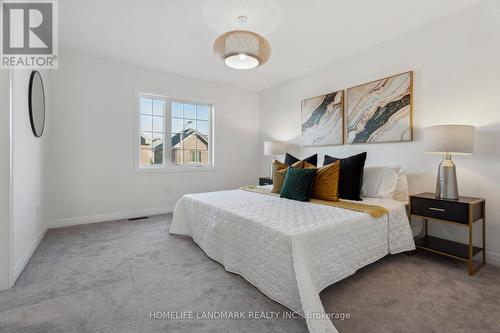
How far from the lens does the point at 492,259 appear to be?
2199 mm

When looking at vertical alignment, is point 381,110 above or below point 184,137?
above

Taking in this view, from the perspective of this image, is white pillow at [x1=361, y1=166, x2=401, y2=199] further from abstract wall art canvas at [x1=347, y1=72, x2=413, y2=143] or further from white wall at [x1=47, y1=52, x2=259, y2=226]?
white wall at [x1=47, y1=52, x2=259, y2=226]

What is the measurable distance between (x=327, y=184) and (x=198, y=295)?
63.0 inches

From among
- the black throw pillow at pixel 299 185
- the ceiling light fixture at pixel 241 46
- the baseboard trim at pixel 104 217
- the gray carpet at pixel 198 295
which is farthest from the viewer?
the baseboard trim at pixel 104 217

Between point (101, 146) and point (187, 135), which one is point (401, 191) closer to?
point (187, 135)

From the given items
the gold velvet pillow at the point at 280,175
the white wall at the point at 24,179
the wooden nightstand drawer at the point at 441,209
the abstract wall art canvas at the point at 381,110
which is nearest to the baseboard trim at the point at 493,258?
the wooden nightstand drawer at the point at 441,209

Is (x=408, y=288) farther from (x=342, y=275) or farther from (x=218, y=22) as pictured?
(x=218, y=22)

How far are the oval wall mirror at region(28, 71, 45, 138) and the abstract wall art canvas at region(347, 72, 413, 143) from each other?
3.69 meters

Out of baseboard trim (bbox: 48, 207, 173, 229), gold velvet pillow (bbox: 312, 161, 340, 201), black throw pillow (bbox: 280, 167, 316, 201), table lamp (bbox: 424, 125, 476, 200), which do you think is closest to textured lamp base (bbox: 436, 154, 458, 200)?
table lamp (bbox: 424, 125, 476, 200)

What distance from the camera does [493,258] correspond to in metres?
2.19

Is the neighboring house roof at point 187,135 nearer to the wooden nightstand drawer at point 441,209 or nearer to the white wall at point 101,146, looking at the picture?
the white wall at point 101,146

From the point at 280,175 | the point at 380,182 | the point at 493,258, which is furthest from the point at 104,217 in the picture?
the point at 493,258

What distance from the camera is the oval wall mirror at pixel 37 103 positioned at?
2.40 m

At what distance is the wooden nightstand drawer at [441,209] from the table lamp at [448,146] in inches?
4.7
